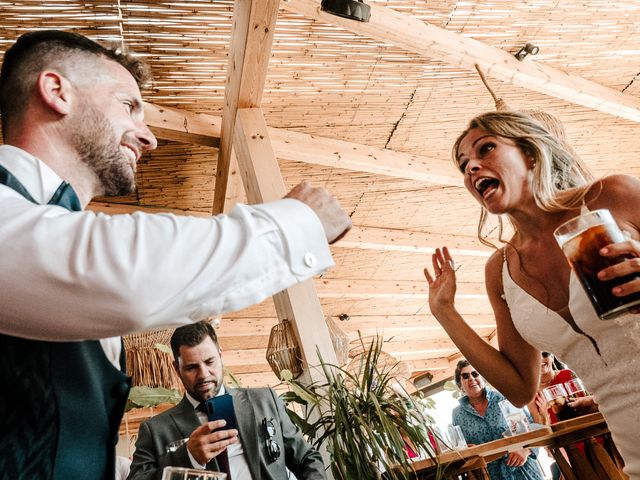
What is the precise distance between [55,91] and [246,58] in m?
2.40

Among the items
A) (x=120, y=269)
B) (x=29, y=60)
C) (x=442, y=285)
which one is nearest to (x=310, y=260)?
(x=120, y=269)

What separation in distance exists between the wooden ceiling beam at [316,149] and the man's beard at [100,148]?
287 centimetres

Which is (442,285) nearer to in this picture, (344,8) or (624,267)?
(624,267)

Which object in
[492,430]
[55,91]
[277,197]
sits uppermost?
[277,197]

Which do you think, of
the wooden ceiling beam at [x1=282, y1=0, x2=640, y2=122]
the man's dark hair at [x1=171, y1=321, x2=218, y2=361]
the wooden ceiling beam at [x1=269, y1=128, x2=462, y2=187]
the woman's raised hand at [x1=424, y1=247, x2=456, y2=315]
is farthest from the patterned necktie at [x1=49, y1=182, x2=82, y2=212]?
the wooden ceiling beam at [x1=269, y1=128, x2=462, y2=187]

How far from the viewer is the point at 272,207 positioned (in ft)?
2.25

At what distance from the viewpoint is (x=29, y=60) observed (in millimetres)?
966

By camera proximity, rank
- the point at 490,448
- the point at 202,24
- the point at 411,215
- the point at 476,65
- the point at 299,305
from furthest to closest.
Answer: the point at 411,215
the point at 476,65
the point at 202,24
the point at 299,305
the point at 490,448

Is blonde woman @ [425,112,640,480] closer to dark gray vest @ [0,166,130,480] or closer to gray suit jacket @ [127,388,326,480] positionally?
gray suit jacket @ [127,388,326,480]

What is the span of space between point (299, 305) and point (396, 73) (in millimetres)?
2216

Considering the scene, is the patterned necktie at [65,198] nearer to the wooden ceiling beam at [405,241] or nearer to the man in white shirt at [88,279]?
the man in white shirt at [88,279]

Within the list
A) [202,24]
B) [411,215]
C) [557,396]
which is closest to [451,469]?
[557,396]

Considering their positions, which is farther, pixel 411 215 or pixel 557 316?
pixel 411 215

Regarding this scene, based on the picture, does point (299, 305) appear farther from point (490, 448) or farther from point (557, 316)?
point (557, 316)
